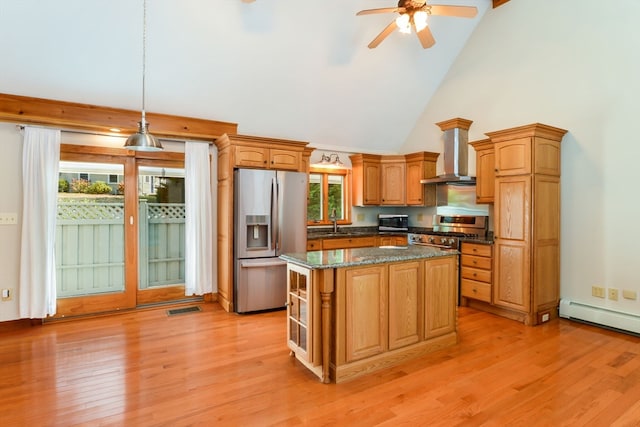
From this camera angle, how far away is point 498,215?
4.25 metres

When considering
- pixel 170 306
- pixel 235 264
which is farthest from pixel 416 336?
pixel 170 306

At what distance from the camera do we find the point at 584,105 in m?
4.02

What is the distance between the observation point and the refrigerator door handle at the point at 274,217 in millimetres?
4508

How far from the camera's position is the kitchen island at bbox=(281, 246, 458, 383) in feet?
8.64

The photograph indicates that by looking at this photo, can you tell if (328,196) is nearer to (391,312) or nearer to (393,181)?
(393,181)

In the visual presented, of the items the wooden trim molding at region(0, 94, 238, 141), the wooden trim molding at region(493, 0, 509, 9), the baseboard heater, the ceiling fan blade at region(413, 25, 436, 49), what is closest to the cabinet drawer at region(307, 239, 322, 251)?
the wooden trim molding at region(0, 94, 238, 141)

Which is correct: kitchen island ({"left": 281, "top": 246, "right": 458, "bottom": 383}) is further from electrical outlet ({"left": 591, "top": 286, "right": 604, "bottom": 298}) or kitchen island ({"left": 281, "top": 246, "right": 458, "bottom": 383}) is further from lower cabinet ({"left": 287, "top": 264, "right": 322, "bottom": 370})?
electrical outlet ({"left": 591, "top": 286, "right": 604, "bottom": 298})

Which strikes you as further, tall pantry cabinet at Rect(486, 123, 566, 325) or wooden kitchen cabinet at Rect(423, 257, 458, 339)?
tall pantry cabinet at Rect(486, 123, 566, 325)

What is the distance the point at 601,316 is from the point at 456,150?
8.99 ft

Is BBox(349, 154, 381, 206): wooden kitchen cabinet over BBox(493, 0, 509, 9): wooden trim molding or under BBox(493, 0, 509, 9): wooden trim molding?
under

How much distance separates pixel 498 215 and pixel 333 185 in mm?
2887

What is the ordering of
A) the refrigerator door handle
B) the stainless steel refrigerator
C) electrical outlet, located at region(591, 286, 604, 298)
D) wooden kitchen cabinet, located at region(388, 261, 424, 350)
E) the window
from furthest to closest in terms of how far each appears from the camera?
the window, the refrigerator door handle, the stainless steel refrigerator, electrical outlet, located at region(591, 286, 604, 298), wooden kitchen cabinet, located at region(388, 261, 424, 350)

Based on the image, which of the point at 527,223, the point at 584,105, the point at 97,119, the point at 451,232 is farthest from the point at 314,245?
the point at 584,105

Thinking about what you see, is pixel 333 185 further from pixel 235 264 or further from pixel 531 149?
pixel 531 149
